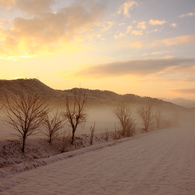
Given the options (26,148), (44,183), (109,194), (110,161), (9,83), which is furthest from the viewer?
(9,83)

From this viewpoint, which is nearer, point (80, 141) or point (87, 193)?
point (87, 193)

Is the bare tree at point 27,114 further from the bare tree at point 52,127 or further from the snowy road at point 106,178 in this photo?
the snowy road at point 106,178

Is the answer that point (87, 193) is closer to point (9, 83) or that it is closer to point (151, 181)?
point (151, 181)

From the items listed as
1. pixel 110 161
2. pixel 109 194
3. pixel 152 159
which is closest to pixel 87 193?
pixel 109 194

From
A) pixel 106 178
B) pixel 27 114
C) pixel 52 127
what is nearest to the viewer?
pixel 106 178

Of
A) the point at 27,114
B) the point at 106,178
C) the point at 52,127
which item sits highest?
the point at 27,114

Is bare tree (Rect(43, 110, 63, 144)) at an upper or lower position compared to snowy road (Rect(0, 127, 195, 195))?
upper

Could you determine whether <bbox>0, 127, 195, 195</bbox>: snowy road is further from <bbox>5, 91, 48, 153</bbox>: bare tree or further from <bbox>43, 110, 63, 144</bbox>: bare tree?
<bbox>43, 110, 63, 144</bbox>: bare tree

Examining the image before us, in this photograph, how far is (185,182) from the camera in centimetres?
715

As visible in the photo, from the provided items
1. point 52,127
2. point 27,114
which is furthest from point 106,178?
point 52,127

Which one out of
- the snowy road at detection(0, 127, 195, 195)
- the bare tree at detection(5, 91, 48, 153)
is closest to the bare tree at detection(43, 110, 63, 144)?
the bare tree at detection(5, 91, 48, 153)

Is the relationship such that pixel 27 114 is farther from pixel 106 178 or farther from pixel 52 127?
pixel 106 178

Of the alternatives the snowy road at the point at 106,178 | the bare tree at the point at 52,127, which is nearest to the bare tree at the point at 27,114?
the bare tree at the point at 52,127

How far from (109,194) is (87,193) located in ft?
1.72
